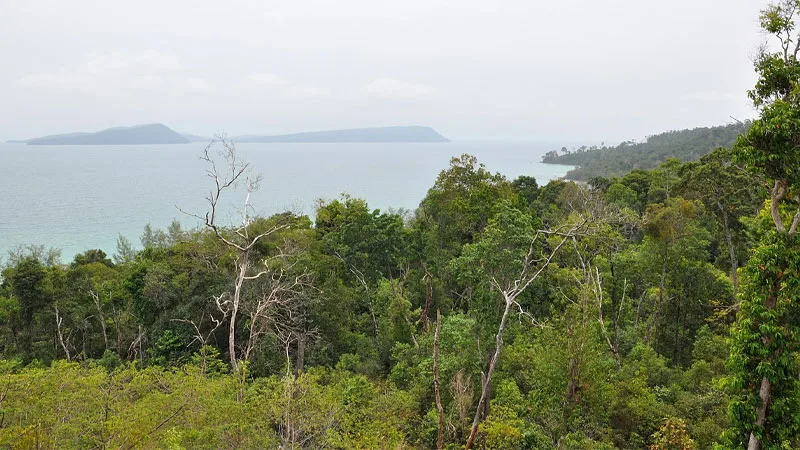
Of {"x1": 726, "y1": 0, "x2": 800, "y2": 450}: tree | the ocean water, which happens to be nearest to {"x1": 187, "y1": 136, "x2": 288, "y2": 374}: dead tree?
Result: the ocean water

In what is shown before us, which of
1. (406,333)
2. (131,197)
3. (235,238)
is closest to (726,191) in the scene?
(406,333)

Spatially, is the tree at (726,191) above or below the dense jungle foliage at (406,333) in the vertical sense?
above

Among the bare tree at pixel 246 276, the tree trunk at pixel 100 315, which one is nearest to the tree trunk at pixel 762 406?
the bare tree at pixel 246 276

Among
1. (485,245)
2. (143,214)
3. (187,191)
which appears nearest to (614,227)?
(485,245)

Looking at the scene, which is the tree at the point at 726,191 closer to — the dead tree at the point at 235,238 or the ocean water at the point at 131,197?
the dead tree at the point at 235,238

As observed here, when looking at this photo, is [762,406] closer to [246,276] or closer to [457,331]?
[457,331]

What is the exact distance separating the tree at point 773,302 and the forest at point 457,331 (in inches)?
1.3

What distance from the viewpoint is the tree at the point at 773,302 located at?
7.44m

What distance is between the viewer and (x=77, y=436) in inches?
384

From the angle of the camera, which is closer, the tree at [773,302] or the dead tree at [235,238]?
the tree at [773,302]

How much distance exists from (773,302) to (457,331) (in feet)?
26.0

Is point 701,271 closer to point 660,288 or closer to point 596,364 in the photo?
point 660,288

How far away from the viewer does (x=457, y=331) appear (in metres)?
14.1

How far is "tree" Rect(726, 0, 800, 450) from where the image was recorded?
7438 millimetres
